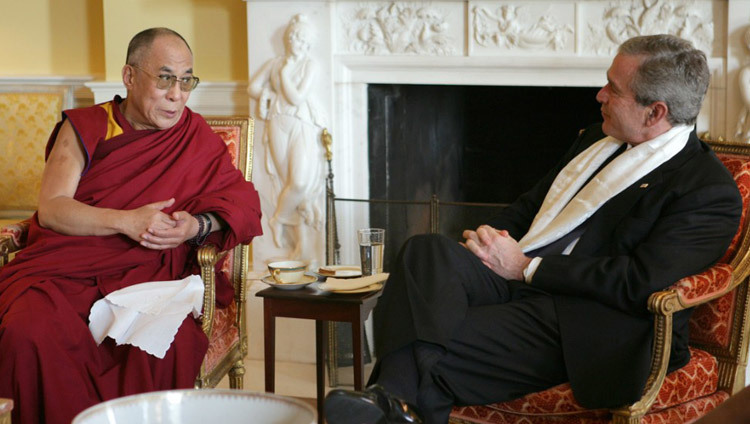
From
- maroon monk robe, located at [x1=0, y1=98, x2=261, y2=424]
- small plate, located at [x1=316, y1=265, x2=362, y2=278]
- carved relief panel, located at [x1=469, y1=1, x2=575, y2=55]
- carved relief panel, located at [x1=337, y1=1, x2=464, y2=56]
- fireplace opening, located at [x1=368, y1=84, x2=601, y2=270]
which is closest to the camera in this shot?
maroon monk robe, located at [x1=0, y1=98, x2=261, y2=424]

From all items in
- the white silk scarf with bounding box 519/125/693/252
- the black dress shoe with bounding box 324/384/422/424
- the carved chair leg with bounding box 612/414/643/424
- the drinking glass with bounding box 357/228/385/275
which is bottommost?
the carved chair leg with bounding box 612/414/643/424

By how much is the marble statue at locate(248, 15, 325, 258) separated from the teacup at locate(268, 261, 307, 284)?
1046 millimetres

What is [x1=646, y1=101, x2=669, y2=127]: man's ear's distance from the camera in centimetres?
255

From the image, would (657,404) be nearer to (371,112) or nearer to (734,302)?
(734,302)

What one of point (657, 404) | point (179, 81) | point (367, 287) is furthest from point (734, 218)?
point (179, 81)

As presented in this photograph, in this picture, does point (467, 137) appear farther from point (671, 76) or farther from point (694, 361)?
point (694, 361)

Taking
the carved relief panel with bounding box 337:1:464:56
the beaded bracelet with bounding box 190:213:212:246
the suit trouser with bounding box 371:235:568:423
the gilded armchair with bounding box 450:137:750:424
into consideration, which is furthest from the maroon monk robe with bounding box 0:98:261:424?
the carved relief panel with bounding box 337:1:464:56

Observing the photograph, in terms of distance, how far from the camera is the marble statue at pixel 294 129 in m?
4.05

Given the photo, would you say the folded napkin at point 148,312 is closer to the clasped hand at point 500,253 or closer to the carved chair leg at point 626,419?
the clasped hand at point 500,253

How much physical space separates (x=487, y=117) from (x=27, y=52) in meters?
2.37

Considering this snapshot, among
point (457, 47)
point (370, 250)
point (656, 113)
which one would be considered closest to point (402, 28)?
point (457, 47)

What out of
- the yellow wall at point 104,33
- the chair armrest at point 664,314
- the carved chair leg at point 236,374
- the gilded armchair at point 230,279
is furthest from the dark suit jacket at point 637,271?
the yellow wall at point 104,33

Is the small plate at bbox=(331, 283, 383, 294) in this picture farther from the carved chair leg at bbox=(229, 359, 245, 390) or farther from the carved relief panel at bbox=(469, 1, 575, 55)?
the carved relief panel at bbox=(469, 1, 575, 55)

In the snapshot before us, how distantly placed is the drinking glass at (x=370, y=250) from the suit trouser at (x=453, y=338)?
653 millimetres
